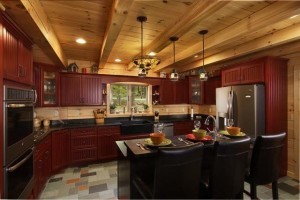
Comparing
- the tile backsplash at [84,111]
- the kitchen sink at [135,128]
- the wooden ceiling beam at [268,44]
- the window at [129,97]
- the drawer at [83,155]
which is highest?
the wooden ceiling beam at [268,44]

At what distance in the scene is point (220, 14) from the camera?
6.39 ft

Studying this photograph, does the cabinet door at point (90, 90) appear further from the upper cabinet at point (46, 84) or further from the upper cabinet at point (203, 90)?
the upper cabinet at point (203, 90)

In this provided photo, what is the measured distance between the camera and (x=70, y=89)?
12.6ft

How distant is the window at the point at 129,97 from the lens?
15.3 feet

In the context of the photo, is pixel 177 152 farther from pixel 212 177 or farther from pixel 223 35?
pixel 223 35

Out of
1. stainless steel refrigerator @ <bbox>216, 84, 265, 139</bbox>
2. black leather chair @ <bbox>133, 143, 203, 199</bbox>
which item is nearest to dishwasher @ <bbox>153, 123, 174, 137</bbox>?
stainless steel refrigerator @ <bbox>216, 84, 265, 139</bbox>

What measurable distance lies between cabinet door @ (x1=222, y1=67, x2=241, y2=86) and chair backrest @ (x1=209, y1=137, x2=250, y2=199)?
6.77ft

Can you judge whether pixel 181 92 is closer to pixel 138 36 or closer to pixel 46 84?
pixel 138 36

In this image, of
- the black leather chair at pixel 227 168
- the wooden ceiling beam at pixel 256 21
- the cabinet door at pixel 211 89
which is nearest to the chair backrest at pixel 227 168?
the black leather chair at pixel 227 168

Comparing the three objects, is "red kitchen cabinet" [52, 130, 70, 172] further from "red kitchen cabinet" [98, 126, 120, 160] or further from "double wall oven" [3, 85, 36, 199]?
"double wall oven" [3, 85, 36, 199]

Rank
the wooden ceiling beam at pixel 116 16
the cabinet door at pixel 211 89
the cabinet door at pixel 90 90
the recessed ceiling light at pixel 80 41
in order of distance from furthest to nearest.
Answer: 1. the cabinet door at pixel 211 89
2. the cabinet door at pixel 90 90
3. the recessed ceiling light at pixel 80 41
4. the wooden ceiling beam at pixel 116 16

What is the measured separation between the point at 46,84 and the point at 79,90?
67 centimetres

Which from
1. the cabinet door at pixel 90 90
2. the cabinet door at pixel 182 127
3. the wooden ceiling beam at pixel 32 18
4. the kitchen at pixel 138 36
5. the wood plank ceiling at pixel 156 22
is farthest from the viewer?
the cabinet door at pixel 182 127

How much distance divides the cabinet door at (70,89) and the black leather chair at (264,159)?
11.7ft
